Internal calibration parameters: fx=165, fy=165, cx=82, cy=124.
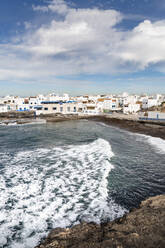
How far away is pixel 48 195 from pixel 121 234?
197 inches

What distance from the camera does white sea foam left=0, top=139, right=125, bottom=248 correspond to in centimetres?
668

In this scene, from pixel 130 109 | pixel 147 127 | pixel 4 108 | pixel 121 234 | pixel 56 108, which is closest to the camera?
pixel 121 234

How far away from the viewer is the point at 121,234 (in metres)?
5.16

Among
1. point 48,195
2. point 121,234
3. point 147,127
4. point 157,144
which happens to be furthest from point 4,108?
point 121,234

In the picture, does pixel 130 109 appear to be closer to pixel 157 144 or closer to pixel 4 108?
pixel 157 144

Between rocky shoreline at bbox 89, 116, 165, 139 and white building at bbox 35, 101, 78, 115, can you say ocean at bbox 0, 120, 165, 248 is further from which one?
white building at bbox 35, 101, 78, 115

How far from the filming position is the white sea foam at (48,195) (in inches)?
263

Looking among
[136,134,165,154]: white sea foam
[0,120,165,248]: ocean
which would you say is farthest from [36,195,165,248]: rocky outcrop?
[136,134,165,154]: white sea foam

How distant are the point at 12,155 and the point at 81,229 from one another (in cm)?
1294

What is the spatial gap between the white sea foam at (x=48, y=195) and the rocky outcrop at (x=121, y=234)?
888mm

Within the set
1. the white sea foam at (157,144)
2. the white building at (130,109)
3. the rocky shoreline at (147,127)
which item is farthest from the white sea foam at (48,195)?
the white building at (130,109)

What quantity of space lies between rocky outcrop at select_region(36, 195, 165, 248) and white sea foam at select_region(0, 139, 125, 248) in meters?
0.89

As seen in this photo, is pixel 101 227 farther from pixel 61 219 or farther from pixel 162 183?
pixel 162 183

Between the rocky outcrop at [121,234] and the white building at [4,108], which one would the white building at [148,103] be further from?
the rocky outcrop at [121,234]
